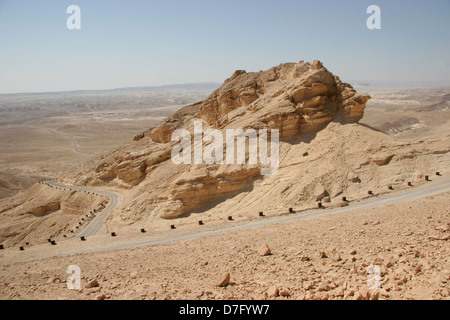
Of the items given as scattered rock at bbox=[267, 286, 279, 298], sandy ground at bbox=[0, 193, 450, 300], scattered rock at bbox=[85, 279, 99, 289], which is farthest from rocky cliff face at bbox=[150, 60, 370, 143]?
scattered rock at bbox=[267, 286, 279, 298]

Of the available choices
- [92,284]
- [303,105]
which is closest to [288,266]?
[92,284]

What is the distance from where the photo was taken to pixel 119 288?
9.73m

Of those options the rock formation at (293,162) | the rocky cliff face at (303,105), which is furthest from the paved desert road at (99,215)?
the rocky cliff face at (303,105)

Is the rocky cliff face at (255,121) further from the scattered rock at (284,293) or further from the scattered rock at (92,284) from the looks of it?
the scattered rock at (284,293)

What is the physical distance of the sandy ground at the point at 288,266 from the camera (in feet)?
26.7

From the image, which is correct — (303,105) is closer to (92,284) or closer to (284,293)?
(284,293)

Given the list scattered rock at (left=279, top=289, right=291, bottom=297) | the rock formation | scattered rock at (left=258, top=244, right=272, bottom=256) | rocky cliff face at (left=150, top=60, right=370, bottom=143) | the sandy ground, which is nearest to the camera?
scattered rock at (left=279, top=289, right=291, bottom=297)

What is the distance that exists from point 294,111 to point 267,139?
10.3 feet

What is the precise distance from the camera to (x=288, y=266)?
10125 mm

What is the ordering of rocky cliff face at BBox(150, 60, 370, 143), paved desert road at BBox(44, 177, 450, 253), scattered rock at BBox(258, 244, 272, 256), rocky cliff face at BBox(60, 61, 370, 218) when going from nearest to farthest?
A: 1. scattered rock at BBox(258, 244, 272, 256)
2. paved desert road at BBox(44, 177, 450, 253)
3. rocky cliff face at BBox(60, 61, 370, 218)
4. rocky cliff face at BBox(150, 60, 370, 143)

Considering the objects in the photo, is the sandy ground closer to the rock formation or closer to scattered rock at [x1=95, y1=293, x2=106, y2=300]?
scattered rock at [x1=95, y1=293, x2=106, y2=300]

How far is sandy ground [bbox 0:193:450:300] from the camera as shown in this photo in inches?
320

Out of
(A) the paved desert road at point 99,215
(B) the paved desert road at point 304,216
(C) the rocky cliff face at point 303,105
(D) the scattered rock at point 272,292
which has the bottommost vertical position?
(A) the paved desert road at point 99,215

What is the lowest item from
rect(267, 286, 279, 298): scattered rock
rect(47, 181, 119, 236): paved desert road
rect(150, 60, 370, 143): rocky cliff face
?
rect(47, 181, 119, 236): paved desert road
